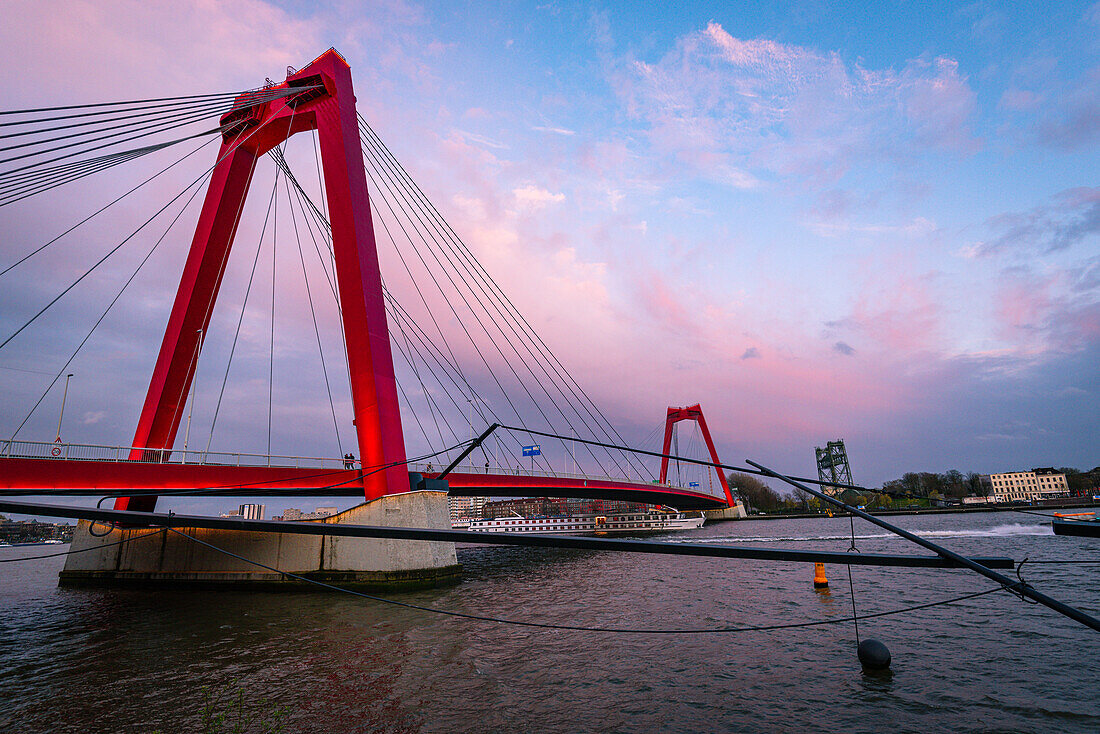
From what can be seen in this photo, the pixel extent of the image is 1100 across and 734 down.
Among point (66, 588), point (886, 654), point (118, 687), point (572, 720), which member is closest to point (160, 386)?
point (66, 588)

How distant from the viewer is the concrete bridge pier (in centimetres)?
2141

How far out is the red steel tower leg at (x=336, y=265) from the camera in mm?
22812

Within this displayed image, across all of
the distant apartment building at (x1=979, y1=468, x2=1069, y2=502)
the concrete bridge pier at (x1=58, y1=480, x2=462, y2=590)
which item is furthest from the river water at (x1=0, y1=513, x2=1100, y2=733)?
the distant apartment building at (x1=979, y1=468, x2=1069, y2=502)

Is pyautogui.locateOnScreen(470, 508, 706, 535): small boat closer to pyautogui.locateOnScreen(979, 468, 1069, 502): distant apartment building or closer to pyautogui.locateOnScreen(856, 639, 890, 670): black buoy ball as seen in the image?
pyautogui.locateOnScreen(856, 639, 890, 670): black buoy ball

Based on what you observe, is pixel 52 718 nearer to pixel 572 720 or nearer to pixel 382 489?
pixel 572 720

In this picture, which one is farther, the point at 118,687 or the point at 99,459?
the point at 99,459

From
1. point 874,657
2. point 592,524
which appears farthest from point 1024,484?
point 874,657

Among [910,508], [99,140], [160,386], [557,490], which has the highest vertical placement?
[99,140]

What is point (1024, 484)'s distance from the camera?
15488cm

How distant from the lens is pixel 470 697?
29.9 feet

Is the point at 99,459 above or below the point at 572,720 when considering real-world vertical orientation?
above

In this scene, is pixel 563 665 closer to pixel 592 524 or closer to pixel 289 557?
pixel 289 557

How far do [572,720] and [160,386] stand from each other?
26470mm

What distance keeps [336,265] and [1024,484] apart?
202 metres
